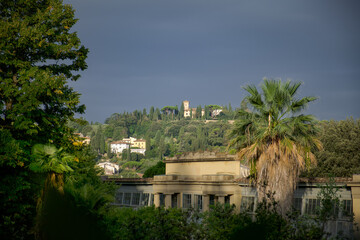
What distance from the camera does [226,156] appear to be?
37312mm

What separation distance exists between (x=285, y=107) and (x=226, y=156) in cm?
1576

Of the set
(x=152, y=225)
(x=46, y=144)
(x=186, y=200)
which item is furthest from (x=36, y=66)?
(x=186, y=200)

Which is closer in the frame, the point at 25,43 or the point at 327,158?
the point at 25,43

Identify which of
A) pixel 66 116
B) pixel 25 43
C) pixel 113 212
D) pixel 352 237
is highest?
pixel 25 43

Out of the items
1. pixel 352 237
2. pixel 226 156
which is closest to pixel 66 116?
pixel 352 237

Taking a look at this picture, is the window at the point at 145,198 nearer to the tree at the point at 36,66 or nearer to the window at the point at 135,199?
the window at the point at 135,199

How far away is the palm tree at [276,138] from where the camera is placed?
2105 cm

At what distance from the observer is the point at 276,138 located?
70.8ft

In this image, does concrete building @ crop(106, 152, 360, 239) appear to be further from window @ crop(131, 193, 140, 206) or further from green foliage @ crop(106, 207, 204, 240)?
green foliage @ crop(106, 207, 204, 240)

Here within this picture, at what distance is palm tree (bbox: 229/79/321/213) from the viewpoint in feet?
69.1

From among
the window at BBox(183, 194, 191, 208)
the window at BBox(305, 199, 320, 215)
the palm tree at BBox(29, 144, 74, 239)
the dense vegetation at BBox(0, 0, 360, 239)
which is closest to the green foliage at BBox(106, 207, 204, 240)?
the dense vegetation at BBox(0, 0, 360, 239)

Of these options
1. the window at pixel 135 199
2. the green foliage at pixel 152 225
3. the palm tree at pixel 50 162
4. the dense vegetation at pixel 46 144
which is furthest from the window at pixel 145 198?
the green foliage at pixel 152 225

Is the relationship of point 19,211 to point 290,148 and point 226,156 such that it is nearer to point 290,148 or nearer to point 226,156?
point 290,148

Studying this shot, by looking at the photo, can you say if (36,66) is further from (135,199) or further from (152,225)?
(135,199)
